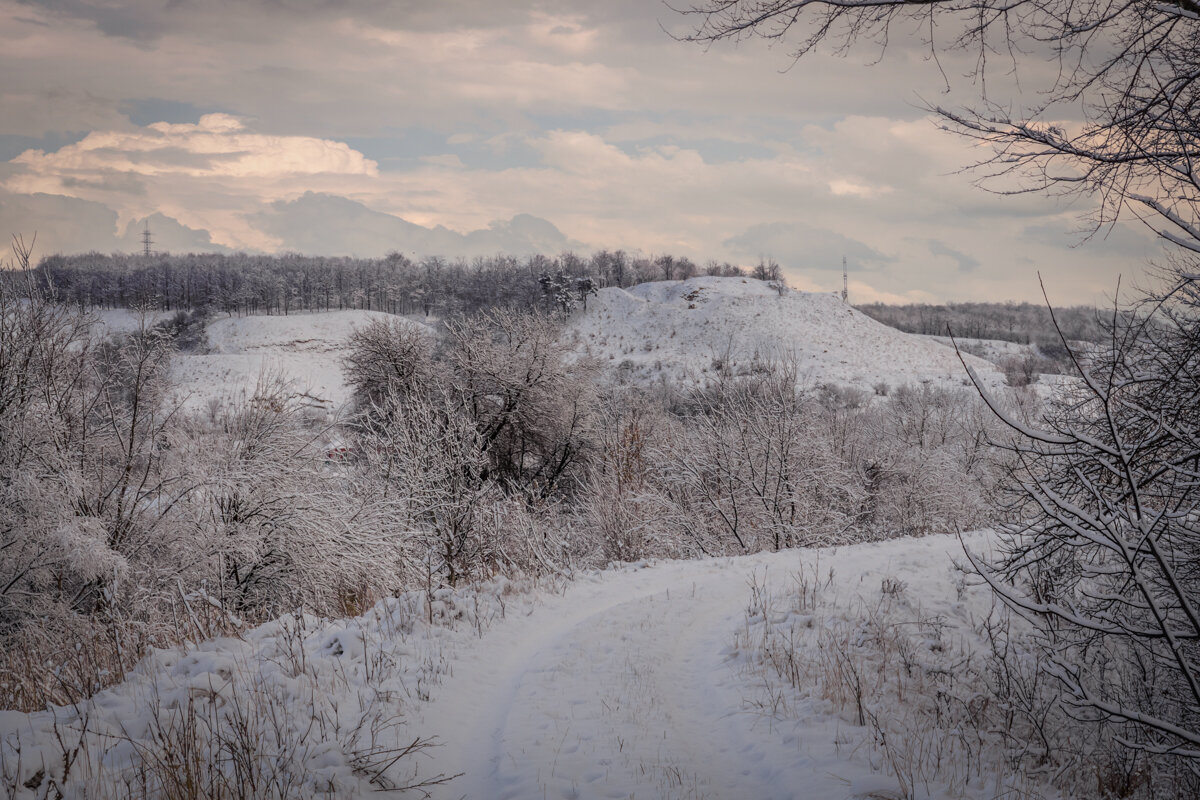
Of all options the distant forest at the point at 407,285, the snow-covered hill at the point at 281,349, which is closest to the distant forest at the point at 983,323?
the distant forest at the point at 407,285

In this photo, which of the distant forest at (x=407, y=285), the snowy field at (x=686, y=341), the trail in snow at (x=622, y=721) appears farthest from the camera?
the distant forest at (x=407, y=285)

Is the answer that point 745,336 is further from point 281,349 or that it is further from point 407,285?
point 407,285

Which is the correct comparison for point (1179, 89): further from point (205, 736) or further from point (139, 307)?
point (139, 307)

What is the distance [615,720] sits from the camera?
→ 5465 millimetres

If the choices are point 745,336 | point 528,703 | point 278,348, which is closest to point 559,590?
point 528,703

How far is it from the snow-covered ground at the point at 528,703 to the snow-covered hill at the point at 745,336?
160 feet

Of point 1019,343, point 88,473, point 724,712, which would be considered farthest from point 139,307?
point 1019,343

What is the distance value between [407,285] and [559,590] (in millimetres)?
133904

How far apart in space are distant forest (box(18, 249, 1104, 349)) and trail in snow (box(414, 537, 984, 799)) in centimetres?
8951

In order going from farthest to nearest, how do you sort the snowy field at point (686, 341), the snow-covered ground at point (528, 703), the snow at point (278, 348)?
1. the snow at point (278, 348)
2. the snowy field at point (686, 341)
3. the snow-covered ground at point (528, 703)

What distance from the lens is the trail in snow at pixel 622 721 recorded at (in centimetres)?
454

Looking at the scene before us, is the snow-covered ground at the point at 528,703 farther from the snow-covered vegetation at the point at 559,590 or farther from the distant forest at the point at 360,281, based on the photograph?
the distant forest at the point at 360,281

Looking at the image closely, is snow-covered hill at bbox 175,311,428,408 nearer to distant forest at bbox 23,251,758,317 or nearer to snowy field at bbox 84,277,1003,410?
snowy field at bbox 84,277,1003,410

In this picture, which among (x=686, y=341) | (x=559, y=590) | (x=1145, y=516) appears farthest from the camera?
(x=686, y=341)
